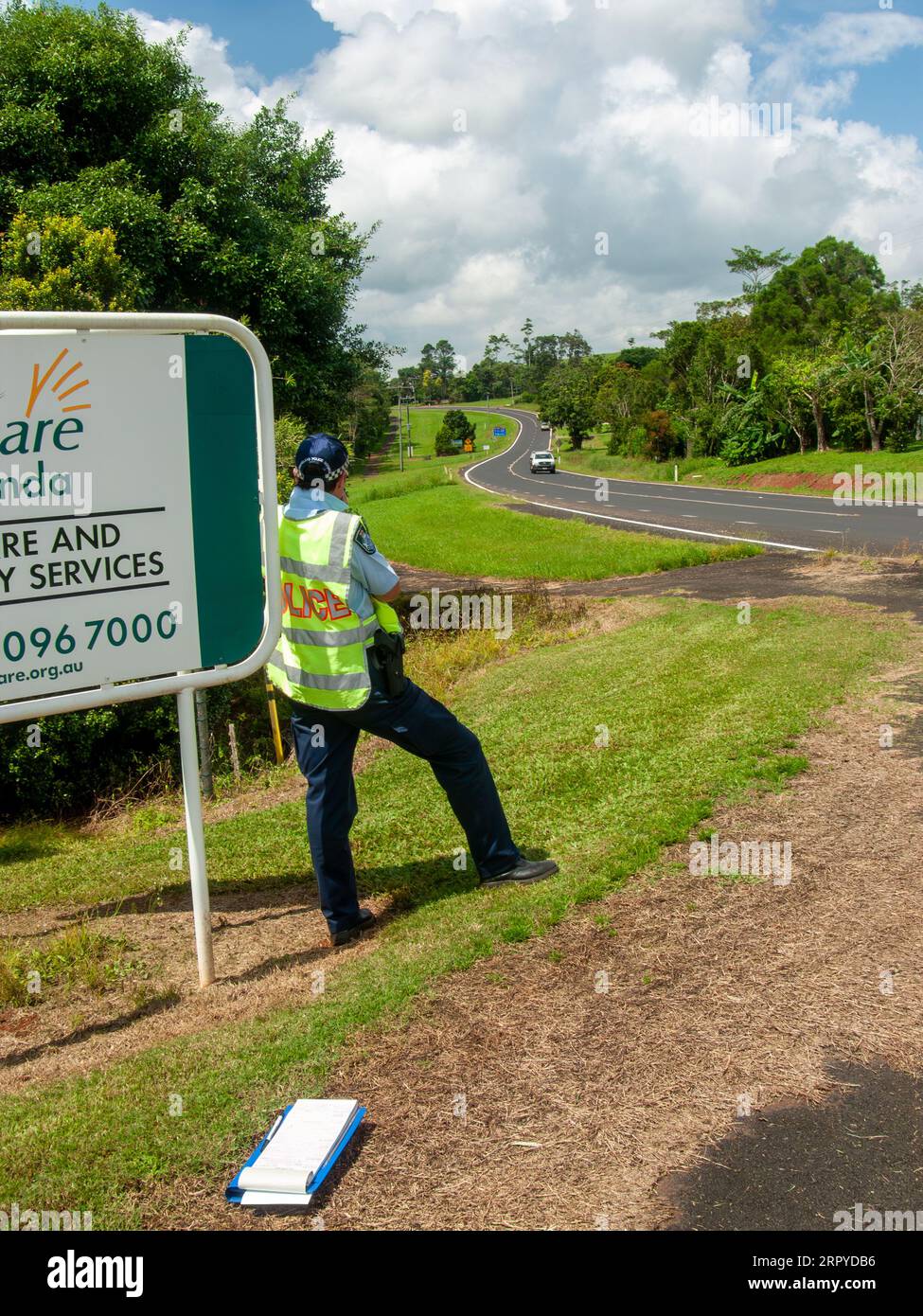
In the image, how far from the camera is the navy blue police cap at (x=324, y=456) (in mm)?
4648

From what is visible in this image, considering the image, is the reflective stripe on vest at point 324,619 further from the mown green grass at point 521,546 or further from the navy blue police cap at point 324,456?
the mown green grass at point 521,546

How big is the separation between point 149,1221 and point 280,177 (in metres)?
18.3

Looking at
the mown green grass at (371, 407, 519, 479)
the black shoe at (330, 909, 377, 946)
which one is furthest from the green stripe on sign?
the mown green grass at (371, 407, 519, 479)

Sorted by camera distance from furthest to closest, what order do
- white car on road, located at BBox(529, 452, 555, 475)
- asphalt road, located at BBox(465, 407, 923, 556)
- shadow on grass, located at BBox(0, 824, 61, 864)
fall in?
white car on road, located at BBox(529, 452, 555, 475) → asphalt road, located at BBox(465, 407, 923, 556) → shadow on grass, located at BBox(0, 824, 61, 864)

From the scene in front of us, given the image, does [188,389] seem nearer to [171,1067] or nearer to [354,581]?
[354,581]

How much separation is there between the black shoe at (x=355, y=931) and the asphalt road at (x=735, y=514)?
12.4 meters

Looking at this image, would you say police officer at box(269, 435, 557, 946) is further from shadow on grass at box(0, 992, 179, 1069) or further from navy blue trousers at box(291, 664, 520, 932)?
shadow on grass at box(0, 992, 179, 1069)

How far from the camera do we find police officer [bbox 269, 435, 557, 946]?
4.60 m

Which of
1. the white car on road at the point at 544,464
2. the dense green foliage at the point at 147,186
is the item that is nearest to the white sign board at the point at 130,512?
the dense green foliage at the point at 147,186

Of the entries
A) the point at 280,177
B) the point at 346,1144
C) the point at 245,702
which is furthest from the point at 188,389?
the point at 280,177

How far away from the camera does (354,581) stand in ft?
15.2

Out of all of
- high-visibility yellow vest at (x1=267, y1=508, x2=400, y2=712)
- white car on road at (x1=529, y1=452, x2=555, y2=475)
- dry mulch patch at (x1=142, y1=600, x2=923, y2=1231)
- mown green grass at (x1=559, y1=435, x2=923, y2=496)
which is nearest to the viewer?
dry mulch patch at (x1=142, y1=600, x2=923, y2=1231)

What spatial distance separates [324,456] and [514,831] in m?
2.27

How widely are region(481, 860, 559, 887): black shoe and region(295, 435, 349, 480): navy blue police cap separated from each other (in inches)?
76.4
